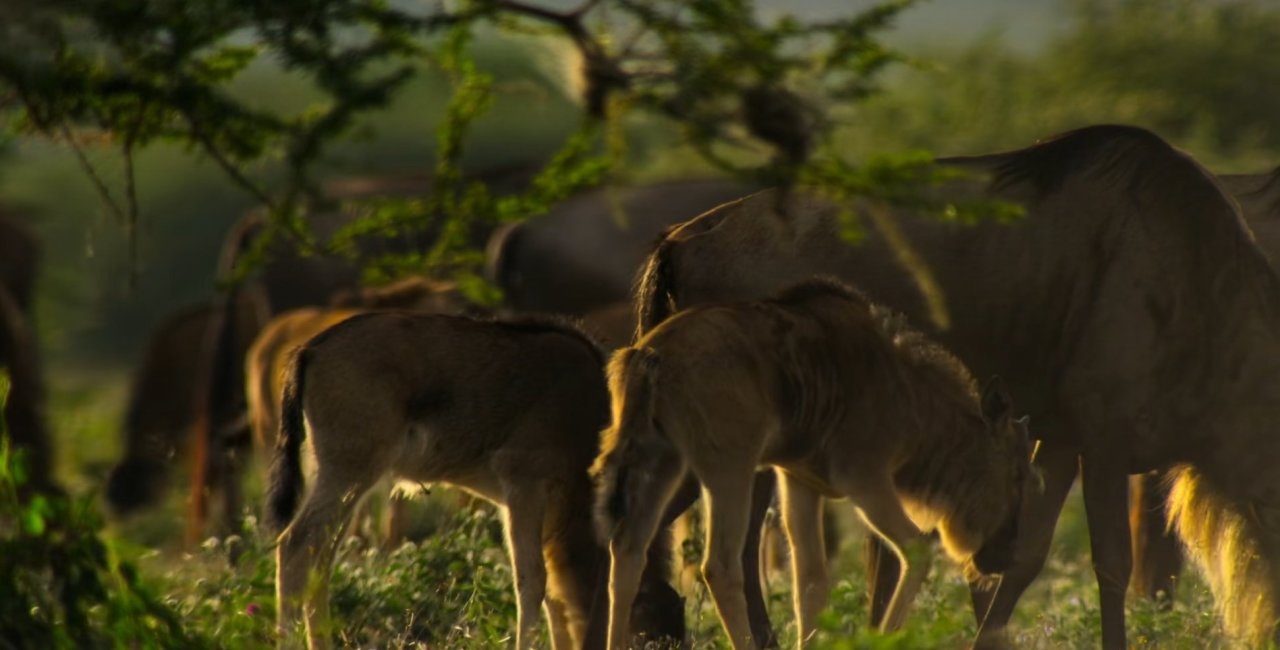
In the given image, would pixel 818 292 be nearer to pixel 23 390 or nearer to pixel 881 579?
pixel 881 579

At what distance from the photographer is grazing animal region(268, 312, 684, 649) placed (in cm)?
642

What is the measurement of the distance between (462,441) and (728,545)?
1.00 meters

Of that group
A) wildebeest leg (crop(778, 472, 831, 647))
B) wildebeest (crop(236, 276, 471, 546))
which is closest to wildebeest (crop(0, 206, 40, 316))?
wildebeest (crop(236, 276, 471, 546))

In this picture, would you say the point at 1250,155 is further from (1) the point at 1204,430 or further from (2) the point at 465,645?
(2) the point at 465,645

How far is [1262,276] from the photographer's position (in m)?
7.15

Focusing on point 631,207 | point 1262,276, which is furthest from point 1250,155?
point 1262,276

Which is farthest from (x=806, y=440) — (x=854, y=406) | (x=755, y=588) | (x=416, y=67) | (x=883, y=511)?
(x=416, y=67)

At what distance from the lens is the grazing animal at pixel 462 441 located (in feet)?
21.1

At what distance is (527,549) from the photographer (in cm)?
656

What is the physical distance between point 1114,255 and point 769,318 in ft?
5.21

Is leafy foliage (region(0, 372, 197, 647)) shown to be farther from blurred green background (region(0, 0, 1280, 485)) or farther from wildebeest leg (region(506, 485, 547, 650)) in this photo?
blurred green background (region(0, 0, 1280, 485))

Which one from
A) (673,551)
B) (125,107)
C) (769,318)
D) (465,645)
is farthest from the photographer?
(673,551)

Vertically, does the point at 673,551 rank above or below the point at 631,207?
above

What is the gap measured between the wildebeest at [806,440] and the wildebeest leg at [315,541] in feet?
2.90
